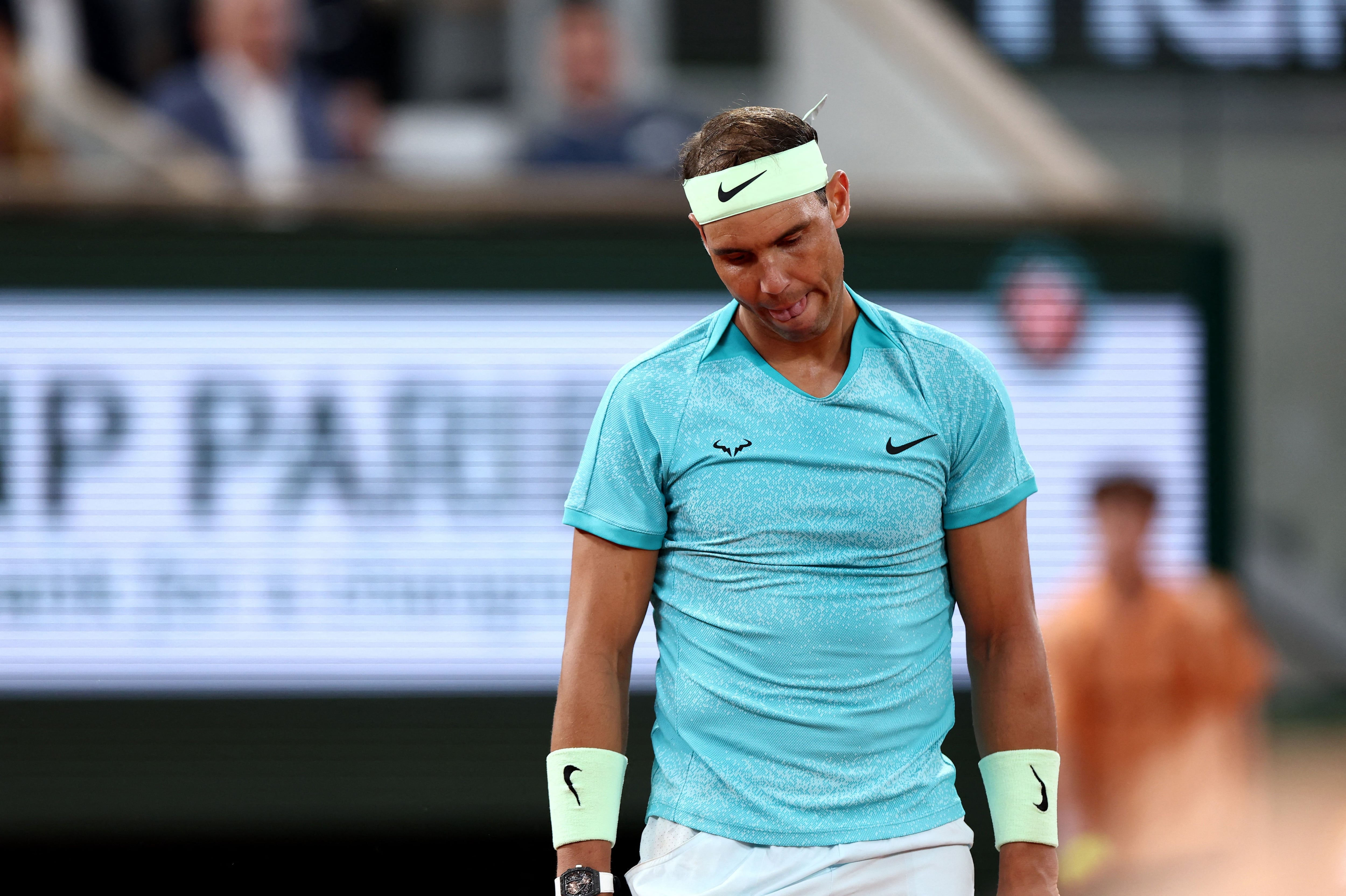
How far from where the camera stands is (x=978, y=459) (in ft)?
7.56

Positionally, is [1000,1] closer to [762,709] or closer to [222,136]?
[222,136]

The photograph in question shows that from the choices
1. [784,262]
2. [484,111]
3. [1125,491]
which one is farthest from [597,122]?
[784,262]

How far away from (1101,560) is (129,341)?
3.44m

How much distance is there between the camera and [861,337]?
2336mm

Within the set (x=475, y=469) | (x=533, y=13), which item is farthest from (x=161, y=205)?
(x=533, y=13)

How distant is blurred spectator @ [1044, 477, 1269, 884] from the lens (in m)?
5.53

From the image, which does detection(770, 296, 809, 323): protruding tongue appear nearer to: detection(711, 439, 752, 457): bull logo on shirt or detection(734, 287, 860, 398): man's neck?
detection(734, 287, 860, 398): man's neck

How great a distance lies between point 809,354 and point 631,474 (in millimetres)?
315

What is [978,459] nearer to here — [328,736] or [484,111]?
[328,736]

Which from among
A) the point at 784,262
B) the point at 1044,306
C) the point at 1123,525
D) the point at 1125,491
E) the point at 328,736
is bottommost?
the point at 328,736

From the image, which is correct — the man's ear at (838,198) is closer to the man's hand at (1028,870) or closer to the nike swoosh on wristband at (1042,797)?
the nike swoosh on wristband at (1042,797)

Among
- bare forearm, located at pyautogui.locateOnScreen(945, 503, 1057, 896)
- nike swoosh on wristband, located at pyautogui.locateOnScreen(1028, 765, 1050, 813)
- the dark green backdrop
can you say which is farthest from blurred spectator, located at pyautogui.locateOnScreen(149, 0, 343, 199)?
nike swoosh on wristband, located at pyautogui.locateOnScreen(1028, 765, 1050, 813)

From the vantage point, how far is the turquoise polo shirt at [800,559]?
7.21 ft

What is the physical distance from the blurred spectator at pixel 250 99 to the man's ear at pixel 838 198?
4061mm
